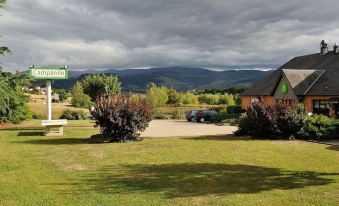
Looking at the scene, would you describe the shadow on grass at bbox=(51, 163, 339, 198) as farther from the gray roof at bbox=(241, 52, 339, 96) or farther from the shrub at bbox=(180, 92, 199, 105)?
the shrub at bbox=(180, 92, 199, 105)

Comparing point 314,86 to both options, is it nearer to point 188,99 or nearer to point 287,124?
point 287,124

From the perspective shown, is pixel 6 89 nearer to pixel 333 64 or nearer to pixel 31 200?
pixel 31 200

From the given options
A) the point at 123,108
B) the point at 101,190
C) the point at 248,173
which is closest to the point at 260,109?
the point at 123,108

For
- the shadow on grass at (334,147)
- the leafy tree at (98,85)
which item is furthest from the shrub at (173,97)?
the shadow on grass at (334,147)

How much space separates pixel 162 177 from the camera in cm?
1182

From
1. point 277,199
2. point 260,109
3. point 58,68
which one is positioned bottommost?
point 277,199

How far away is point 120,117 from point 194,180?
1072 centimetres

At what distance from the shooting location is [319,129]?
22859 mm

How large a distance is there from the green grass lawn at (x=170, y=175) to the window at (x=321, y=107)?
20.1 metres

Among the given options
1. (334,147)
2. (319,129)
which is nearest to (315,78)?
(319,129)

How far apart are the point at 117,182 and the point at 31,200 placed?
99.2 inches

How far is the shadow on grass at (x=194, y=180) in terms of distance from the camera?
1032 centimetres

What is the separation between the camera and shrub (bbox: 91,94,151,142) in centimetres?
2161

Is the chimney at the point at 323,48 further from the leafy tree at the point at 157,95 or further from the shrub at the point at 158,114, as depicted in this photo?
the leafy tree at the point at 157,95
